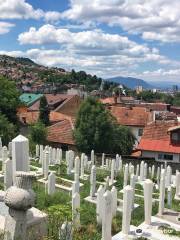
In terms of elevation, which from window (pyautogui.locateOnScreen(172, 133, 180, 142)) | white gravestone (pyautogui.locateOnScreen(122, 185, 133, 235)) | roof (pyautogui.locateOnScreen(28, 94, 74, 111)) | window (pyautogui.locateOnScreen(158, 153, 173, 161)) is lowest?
window (pyautogui.locateOnScreen(158, 153, 173, 161))

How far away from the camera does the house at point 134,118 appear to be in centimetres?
4828

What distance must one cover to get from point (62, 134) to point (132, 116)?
14.6 m

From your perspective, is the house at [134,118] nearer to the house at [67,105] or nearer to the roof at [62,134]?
the house at [67,105]

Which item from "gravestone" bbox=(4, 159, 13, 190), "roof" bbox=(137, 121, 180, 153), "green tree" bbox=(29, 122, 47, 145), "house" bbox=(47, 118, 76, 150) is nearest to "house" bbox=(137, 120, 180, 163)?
"roof" bbox=(137, 121, 180, 153)

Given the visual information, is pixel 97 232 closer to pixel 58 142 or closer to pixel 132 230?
pixel 132 230

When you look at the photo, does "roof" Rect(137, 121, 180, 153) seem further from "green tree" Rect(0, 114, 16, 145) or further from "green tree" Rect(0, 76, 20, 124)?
"green tree" Rect(0, 76, 20, 124)

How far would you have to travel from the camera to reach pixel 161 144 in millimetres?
32844

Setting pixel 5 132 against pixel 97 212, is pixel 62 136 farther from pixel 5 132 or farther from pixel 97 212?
pixel 97 212

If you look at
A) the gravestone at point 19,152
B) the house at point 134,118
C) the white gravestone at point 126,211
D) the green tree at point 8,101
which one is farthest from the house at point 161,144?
the gravestone at point 19,152

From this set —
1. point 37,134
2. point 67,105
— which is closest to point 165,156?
point 37,134

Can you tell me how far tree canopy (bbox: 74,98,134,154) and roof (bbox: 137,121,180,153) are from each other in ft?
8.32

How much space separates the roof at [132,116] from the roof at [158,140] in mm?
13196

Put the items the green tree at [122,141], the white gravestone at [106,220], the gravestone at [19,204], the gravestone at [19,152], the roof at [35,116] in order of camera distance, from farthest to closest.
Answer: the roof at [35,116], the green tree at [122,141], the gravestone at [19,152], the white gravestone at [106,220], the gravestone at [19,204]

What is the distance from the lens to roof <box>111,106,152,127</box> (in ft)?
160
